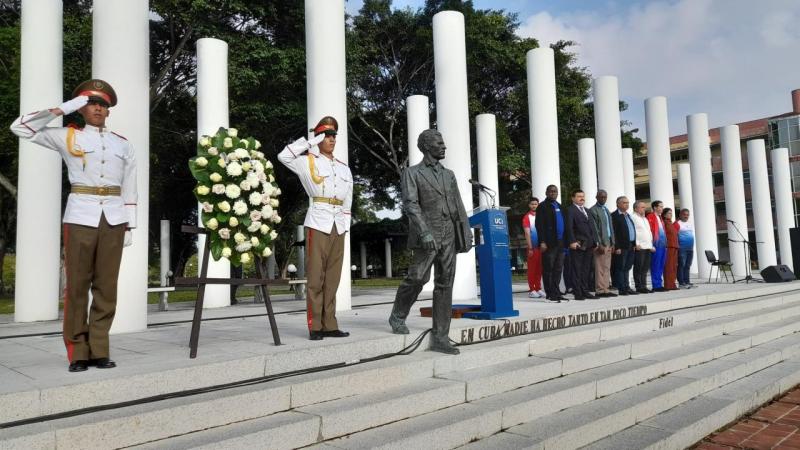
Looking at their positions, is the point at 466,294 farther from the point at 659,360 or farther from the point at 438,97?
the point at 659,360

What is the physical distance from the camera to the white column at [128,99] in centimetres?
663

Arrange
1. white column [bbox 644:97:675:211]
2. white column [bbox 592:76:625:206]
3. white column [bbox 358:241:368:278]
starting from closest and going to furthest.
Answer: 1. white column [bbox 592:76:625:206]
2. white column [bbox 644:97:675:211]
3. white column [bbox 358:241:368:278]

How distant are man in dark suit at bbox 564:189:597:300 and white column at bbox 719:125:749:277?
10.3 meters

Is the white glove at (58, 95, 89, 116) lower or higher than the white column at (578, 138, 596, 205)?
lower

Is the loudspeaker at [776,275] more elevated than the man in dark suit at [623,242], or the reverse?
the man in dark suit at [623,242]

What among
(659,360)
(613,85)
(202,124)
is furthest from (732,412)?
(613,85)

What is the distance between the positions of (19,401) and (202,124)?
348 inches

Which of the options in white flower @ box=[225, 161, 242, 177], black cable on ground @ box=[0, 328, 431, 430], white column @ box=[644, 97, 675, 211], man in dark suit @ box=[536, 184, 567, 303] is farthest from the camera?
white column @ box=[644, 97, 675, 211]

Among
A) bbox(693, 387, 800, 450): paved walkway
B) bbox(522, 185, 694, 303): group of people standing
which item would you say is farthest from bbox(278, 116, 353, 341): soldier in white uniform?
bbox(522, 185, 694, 303): group of people standing

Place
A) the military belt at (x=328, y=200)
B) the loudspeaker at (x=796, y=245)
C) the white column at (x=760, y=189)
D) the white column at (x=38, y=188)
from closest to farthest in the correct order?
the military belt at (x=328, y=200) → the white column at (x=38, y=188) → the loudspeaker at (x=796, y=245) → the white column at (x=760, y=189)

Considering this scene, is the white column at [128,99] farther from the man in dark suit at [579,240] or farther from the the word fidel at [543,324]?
the man in dark suit at [579,240]

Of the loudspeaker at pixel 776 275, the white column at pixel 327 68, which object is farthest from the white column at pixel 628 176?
the white column at pixel 327 68

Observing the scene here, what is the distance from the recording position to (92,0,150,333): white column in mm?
6633

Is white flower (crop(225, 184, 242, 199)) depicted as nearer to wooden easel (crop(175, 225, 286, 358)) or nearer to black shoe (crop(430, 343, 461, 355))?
wooden easel (crop(175, 225, 286, 358))
